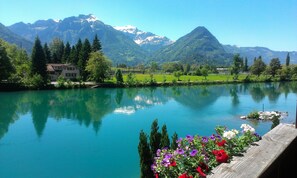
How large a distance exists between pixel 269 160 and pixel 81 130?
27233mm

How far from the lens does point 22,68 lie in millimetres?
66562

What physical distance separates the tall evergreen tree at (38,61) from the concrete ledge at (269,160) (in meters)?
62.6

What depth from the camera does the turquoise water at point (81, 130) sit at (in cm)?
1698

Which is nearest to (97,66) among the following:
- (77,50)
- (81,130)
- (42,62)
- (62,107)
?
(77,50)

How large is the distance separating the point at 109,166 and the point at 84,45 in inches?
2338

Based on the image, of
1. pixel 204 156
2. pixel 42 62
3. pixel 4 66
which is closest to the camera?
pixel 204 156

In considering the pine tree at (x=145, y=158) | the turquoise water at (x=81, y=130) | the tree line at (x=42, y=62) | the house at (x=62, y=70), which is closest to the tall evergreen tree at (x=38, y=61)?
the tree line at (x=42, y=62)

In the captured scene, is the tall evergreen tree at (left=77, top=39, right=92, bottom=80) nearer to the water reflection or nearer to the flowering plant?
the water reflection

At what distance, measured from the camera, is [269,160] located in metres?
1.93

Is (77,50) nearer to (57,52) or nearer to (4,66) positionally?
(57,52)

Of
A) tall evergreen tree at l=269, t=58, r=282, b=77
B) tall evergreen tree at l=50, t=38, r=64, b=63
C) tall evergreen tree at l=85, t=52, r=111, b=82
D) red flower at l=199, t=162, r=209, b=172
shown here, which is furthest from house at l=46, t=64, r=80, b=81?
tall evergreen tree at l=269, t=58, r=282, b=77

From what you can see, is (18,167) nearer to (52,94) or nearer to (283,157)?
(283,157)

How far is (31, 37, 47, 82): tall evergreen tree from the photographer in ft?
197

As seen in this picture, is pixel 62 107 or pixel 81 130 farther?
pixel 62 107
